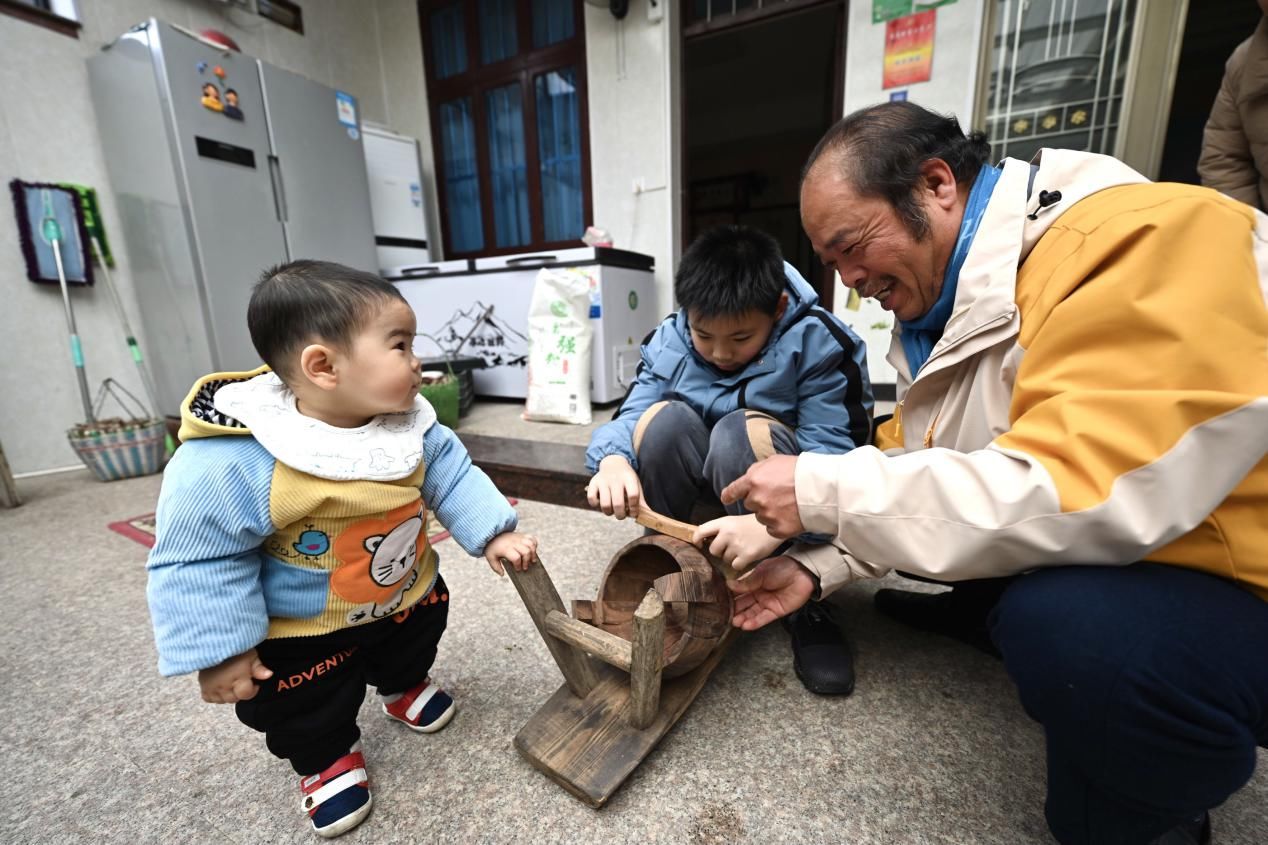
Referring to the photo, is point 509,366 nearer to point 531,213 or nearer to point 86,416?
point 531,213

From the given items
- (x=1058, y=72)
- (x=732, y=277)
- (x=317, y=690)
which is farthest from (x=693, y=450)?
(x=1058, y=72)

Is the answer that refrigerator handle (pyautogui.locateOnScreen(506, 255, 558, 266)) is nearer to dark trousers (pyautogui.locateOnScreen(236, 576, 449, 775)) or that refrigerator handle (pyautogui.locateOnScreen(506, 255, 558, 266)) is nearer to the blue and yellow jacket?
the blue and yellow jacket

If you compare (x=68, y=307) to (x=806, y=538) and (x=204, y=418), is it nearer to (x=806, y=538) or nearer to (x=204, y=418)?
(x=204, y=418)

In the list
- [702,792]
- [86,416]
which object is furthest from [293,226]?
[702,792]

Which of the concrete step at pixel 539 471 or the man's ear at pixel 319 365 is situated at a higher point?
the man's ear at pixel 319 365

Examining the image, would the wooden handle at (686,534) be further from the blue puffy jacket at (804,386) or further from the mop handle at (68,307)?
the mop handle at (68,307)

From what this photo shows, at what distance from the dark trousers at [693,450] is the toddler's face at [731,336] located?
0.10m

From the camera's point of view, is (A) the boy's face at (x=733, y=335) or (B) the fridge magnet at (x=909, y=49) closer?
(A) the boy's face at (x=733, y=335)

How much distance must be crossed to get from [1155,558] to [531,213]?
3.28 meters

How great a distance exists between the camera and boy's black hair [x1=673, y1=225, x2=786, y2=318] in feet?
2.76

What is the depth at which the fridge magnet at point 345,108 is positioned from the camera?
8.40 feet

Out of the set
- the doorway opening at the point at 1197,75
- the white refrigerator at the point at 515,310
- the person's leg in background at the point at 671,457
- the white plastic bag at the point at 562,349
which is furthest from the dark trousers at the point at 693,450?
the doorway opening at the point at 1197,75

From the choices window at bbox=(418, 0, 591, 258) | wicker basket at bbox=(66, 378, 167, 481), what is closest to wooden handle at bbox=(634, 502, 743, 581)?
wicker basket at bbox=(66, 378, 167, 481)

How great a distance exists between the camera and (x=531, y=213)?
321cm
